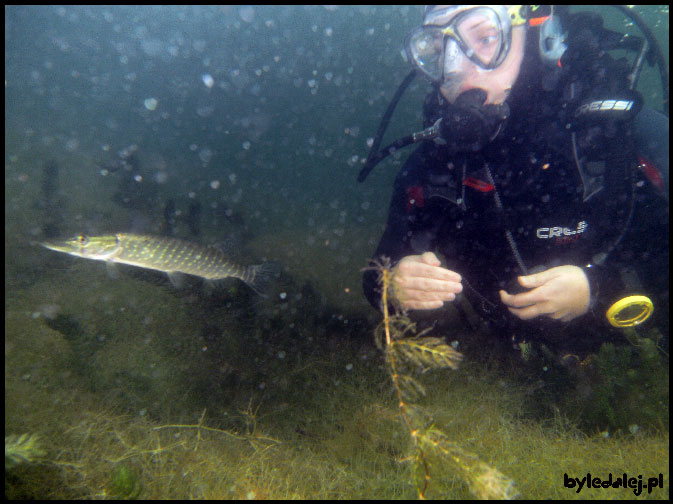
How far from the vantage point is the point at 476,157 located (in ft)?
10.9

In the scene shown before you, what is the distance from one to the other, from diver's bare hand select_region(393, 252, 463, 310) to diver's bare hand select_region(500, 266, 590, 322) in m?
0.50

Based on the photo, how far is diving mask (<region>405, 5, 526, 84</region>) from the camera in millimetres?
2967

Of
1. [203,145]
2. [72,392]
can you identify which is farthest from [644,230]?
[203,145]

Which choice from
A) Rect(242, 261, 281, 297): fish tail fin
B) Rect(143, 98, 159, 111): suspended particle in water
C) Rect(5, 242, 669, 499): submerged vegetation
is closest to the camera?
Rect(5, 242, 669, 499): submerged vegetation

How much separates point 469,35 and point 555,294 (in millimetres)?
2622

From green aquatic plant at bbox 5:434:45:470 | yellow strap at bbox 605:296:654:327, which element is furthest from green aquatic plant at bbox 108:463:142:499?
yellow strap at bbox 605:296:654:327

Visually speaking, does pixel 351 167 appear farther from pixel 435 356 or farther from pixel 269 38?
pixel 435 356

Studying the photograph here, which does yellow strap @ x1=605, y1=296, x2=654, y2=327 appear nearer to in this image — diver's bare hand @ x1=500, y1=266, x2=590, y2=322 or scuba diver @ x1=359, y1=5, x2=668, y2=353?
scuba diver @ x1=359, y1=5, x2=668, y2=353

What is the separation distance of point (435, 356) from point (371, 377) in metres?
3.56

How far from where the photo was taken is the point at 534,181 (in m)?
3.10

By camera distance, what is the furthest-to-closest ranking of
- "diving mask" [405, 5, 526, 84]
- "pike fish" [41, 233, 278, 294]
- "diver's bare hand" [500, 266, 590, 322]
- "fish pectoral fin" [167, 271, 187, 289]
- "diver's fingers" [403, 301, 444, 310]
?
"fish pectoral fin" [167, 271, 187, 289], "pike fish" [41, 233, 278, 294], "diving mask" [405, 5, 526, 84], "diver's fingers" [403, 301, 444, 310], "diver's bare hand" [500, 266, 590, 322]

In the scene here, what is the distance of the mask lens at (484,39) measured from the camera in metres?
2.97

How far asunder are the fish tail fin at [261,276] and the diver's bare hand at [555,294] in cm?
405

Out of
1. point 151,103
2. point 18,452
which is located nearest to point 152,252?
point 18,452
